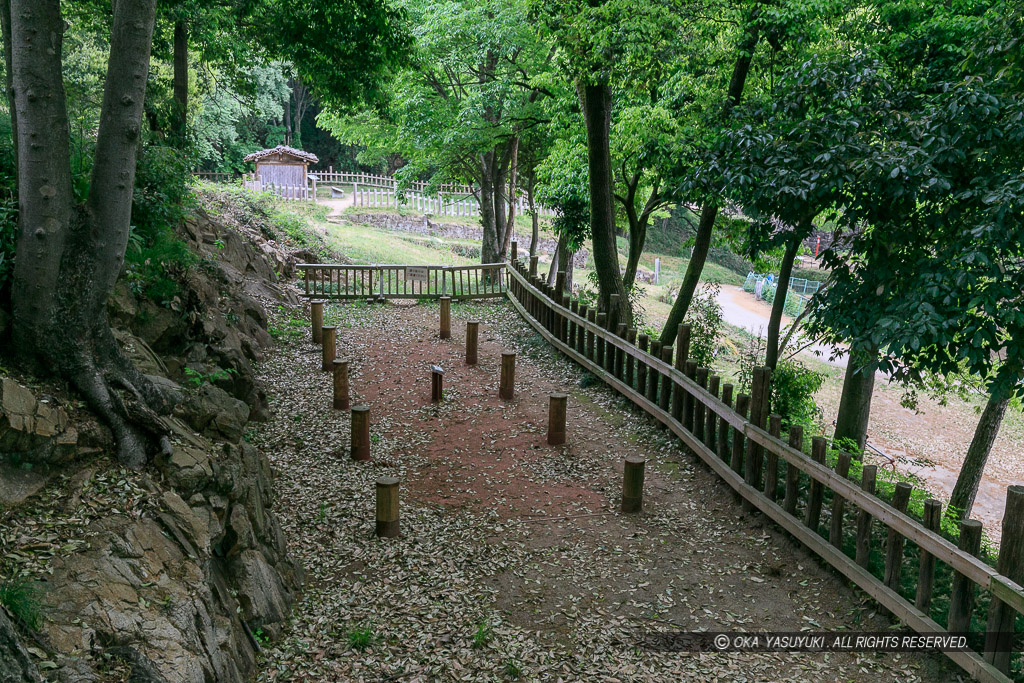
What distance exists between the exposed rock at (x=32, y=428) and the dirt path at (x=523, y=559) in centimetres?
190

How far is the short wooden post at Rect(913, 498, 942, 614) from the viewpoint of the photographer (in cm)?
471

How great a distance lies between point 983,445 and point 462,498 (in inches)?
302

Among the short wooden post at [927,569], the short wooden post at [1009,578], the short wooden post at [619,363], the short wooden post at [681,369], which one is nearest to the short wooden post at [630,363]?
the short wooden post at [619,363]

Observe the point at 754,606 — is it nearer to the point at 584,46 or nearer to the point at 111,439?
the point at 111,439

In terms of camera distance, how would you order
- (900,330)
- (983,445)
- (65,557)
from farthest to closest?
(983,445) → (900,330) → (65,557)

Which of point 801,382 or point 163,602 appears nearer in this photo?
point 163,602

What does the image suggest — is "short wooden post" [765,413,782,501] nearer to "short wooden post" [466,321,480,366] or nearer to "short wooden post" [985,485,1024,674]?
"short wooden post" [985,485,1024,674]

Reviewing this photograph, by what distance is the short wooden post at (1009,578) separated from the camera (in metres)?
4.26

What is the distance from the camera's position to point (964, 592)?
4.54 metres

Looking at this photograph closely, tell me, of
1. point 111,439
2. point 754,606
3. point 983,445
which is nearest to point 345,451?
point 111,439

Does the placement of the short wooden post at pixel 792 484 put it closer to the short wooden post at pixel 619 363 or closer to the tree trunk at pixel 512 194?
the short wooden post at pixel 619 363

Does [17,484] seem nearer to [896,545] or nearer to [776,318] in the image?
[896,545]

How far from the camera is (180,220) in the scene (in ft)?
34.8

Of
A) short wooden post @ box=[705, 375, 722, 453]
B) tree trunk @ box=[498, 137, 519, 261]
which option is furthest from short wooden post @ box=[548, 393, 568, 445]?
tree trunk @ box=[498, 137, 519, 261]
